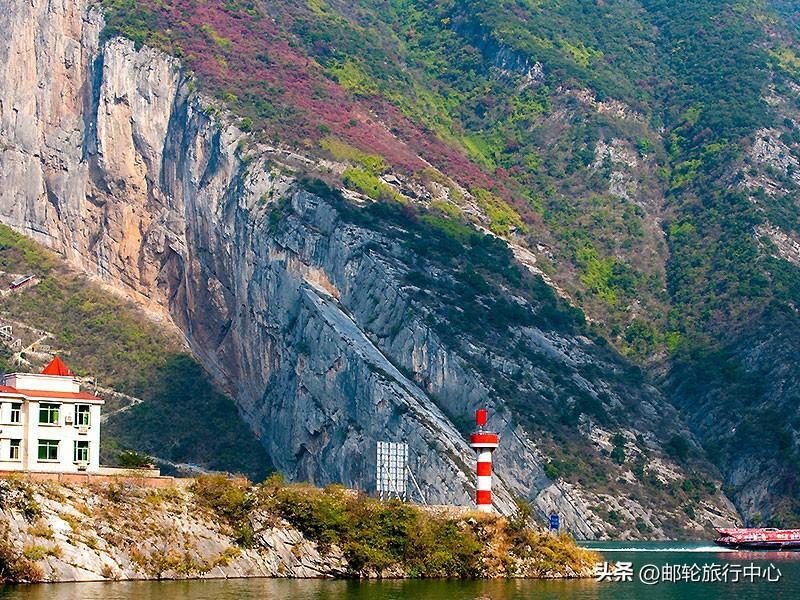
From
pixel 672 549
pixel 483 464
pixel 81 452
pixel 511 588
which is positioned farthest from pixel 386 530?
pixel 672 549

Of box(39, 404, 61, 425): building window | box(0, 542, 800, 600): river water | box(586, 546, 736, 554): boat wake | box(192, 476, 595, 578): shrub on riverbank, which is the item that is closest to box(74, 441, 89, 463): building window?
box(39, 404, 61, 425): building window

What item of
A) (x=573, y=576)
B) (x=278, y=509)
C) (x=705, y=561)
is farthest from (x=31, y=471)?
(x=705, y=561)

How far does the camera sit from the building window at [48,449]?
79938 millimetres

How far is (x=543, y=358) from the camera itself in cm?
15012

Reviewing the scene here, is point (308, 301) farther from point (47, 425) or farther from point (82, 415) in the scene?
point (47, 425)

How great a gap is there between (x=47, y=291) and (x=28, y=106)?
21.9 meters

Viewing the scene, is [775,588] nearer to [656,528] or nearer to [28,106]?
[656,528]

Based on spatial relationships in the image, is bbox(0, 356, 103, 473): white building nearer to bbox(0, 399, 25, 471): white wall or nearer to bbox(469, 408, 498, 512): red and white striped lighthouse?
bbox(0, 399, 25, 471): white wall

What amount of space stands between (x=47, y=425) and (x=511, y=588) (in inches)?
930

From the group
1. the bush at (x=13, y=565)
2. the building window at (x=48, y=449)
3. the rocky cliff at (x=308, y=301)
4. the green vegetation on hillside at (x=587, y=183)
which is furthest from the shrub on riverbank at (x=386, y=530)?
the green vegetation on hillside at (x=587, y=183)

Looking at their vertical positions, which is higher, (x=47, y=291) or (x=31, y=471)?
(x=47, y=291)

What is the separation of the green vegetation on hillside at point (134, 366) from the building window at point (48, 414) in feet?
180

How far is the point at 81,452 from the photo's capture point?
8175 centimetres

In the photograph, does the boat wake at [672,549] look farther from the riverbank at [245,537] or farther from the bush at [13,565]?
the bush at [13,565]
